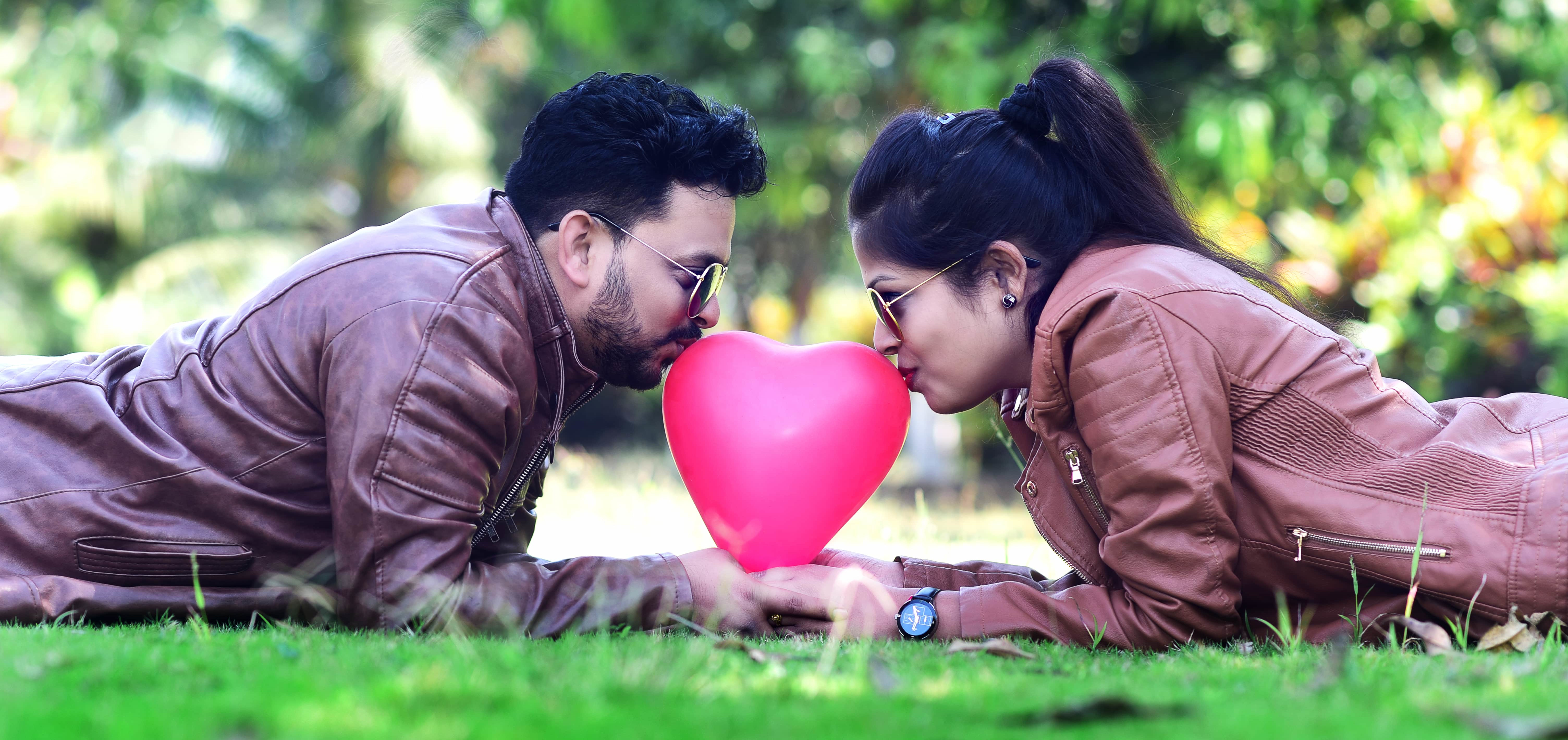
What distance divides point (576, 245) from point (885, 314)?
93cm

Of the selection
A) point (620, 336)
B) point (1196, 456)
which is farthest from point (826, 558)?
point (1196, 456)

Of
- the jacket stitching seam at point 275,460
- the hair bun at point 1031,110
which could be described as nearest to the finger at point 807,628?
the jacket stitching seam at point 275,460

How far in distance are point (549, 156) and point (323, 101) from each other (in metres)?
16.1

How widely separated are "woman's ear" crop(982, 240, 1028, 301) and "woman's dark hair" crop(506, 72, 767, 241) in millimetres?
841

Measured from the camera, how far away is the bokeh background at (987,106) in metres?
7.04

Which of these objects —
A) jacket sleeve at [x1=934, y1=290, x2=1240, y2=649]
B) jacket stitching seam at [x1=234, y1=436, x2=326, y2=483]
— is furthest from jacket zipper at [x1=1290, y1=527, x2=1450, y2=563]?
jacket stitching seam at [x1=234, y1=436, x2=326, y2=483]

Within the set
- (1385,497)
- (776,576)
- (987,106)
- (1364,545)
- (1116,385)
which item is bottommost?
Answer: (776,576)

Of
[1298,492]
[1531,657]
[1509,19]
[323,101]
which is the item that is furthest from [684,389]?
[323,101]

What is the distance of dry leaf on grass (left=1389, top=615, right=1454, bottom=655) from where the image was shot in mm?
2723

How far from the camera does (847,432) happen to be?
3.42 m

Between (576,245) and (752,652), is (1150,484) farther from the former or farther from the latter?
(576,245)

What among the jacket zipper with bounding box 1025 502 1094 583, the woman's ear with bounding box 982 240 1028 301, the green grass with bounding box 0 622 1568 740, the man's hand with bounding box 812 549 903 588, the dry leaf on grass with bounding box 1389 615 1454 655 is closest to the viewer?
the green grass with bounding box 0 622 1568 740

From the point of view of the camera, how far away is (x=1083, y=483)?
10.2 ft

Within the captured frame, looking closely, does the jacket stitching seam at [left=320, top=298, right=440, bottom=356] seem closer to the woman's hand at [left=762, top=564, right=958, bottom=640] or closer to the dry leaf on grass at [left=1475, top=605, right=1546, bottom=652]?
the woman's hand at [left=762, top=564, right=958, bottom=640]
